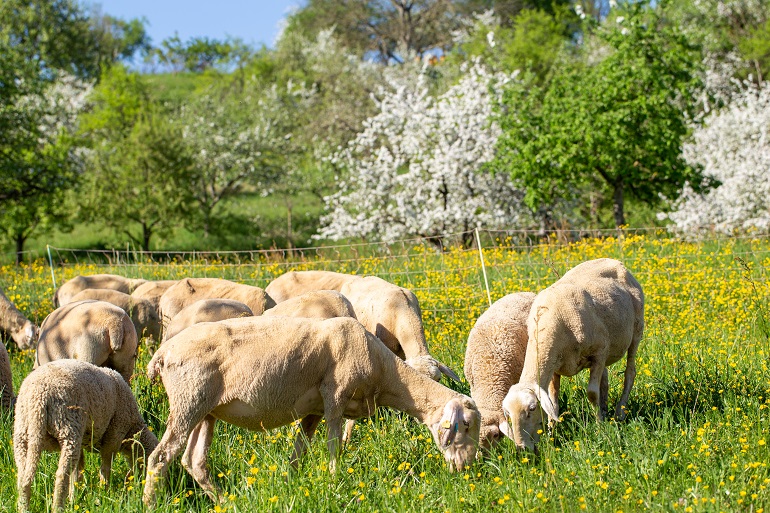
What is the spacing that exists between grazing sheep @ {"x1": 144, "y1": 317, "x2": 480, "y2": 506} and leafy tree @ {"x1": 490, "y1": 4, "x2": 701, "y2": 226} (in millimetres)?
14589

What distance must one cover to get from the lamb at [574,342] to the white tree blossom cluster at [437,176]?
13770 mm

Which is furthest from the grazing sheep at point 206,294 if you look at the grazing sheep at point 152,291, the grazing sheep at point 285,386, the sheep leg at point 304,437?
the grazing sheep at point 285,386

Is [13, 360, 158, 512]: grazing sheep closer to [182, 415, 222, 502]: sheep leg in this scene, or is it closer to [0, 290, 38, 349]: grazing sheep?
[182, 415, 222, 502]: sheep leg

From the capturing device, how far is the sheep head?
6363 mm

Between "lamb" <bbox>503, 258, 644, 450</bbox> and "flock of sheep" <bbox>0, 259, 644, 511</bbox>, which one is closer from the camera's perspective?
"flock of sheep" <bbox>0, 259, 644, 511</bbox>

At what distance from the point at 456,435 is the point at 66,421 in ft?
8.99

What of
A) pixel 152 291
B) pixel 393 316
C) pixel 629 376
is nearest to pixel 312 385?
pixel 393 316

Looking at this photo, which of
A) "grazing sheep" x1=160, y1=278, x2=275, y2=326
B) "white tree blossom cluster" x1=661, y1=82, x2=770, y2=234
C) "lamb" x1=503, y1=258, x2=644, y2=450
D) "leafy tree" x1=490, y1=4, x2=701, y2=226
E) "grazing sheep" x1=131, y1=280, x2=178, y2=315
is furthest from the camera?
"white tree blossom cluster" x1=661, y1=82, x2=770, y2=234

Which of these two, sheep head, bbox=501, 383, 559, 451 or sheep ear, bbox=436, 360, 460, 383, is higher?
sheep ear, bbox=436, 360, 460, 383

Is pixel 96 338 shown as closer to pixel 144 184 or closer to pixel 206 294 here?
pixel 206 294

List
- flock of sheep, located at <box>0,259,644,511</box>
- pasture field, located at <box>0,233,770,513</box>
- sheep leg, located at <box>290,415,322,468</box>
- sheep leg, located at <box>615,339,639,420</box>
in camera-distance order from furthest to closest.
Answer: sheep leg, located at <box>615,339,639,420</box> < sheep leg, located at <box>290,415,322,468</box> < flock of sheep, located at <box>0,259,644,511</box> < pasture field, located at <box>0,233,770,513</box>

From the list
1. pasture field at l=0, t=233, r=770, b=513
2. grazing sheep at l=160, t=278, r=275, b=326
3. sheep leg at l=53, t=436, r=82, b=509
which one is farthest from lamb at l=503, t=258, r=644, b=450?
grazing sheep at l=160, t=278, r=275, b=326

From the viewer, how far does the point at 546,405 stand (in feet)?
20.6

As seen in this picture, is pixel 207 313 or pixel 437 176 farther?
pixel 437 176
